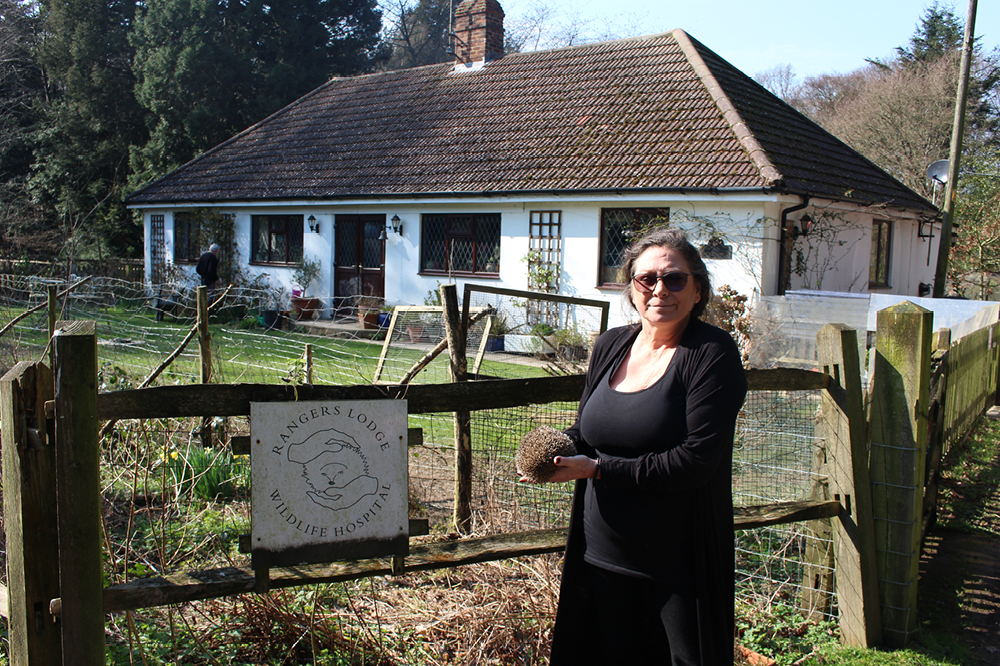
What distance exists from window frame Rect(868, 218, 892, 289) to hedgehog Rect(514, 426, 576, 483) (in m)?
15.4

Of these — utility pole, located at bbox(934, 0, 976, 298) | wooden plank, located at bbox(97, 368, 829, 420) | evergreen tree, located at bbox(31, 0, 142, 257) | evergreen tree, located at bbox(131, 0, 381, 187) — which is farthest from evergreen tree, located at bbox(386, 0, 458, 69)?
wooden plank, located at bbox(97, 368, 829, 420)

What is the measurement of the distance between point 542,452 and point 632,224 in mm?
11413

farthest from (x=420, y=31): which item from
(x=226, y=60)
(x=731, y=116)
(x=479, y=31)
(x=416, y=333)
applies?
(x=416, y=333)

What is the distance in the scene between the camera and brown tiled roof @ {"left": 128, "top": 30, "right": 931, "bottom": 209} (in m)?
13.4

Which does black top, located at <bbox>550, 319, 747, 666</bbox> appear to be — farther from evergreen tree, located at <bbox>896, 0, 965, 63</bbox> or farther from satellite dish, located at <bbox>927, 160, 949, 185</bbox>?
evergreen tree, located at <bbox>896, 0, 965, 63</bbox>

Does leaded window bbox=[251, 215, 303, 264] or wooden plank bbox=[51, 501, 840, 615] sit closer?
wooden plank bbox=[51, 501, 840, 615]

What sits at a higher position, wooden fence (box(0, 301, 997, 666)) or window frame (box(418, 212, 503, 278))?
window frame (box(418, 212, 503, 278))

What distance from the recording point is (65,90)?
95.4 feet

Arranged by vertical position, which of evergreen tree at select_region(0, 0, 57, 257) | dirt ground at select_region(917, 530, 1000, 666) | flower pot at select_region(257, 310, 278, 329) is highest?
evergreen tree at select_region(0, 0, 57, 257)

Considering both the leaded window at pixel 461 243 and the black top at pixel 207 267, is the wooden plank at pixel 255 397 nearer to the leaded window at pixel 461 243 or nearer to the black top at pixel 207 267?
the leaded window at pixel 461 243

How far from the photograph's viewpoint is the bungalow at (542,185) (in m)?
12.9

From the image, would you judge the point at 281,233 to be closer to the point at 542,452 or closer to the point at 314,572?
the point at 314,572

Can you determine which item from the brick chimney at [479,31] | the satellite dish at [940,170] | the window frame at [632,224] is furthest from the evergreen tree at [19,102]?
the satellite dish at [940,170]

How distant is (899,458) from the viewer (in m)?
3.70
